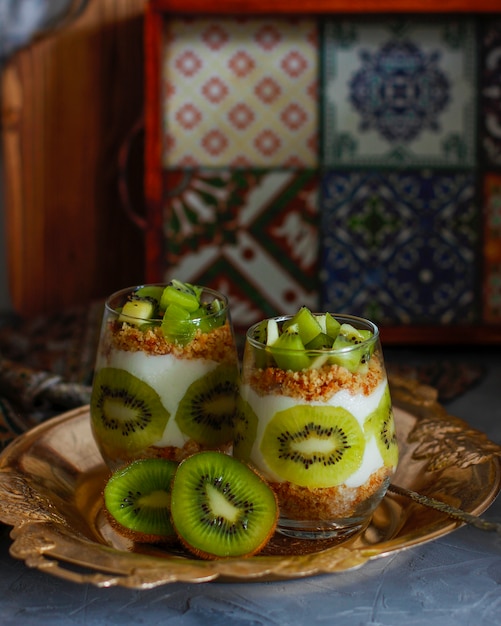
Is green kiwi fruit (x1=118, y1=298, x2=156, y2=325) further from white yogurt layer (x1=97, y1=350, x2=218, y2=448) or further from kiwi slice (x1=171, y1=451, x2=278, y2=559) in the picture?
kiwi slice (x1=171, y1=451, x2=278, y2=559)

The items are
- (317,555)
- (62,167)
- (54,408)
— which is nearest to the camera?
(317,555)

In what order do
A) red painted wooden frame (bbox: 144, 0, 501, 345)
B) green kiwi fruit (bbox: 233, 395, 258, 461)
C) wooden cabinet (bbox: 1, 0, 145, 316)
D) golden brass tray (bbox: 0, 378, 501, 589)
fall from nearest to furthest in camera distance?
golden brass tray (bbox: 0, 378, 501, 589), green kiwi fruit (bbox: 233, 395, 258, 461), red painted wooden frame (bbox: 144, 0, 501, 345), wooden cabinet (bbox: 1, 0, 145, 316)

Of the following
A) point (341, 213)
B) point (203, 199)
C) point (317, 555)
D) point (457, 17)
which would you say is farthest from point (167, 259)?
point (317, 555)

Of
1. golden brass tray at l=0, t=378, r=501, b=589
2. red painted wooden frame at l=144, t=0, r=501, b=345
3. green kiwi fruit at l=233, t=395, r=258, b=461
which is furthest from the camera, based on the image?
red painted wooden frame at l=144, t=0, r=501, b=345

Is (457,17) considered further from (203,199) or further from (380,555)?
(380,555)

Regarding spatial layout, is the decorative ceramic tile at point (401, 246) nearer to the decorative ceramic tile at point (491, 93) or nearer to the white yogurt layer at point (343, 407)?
the decorative ceramic tile at point (491, 93)

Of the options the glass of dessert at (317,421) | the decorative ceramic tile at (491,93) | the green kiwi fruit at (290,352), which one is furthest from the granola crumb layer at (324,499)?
the decorative ceramic tile at (491,93)

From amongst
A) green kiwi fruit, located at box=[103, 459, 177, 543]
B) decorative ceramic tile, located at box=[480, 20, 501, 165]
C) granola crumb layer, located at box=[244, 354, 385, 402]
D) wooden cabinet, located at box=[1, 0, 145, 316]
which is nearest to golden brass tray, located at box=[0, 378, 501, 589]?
green kiwi fruit, located at box=[103, 459, 177, 543]
